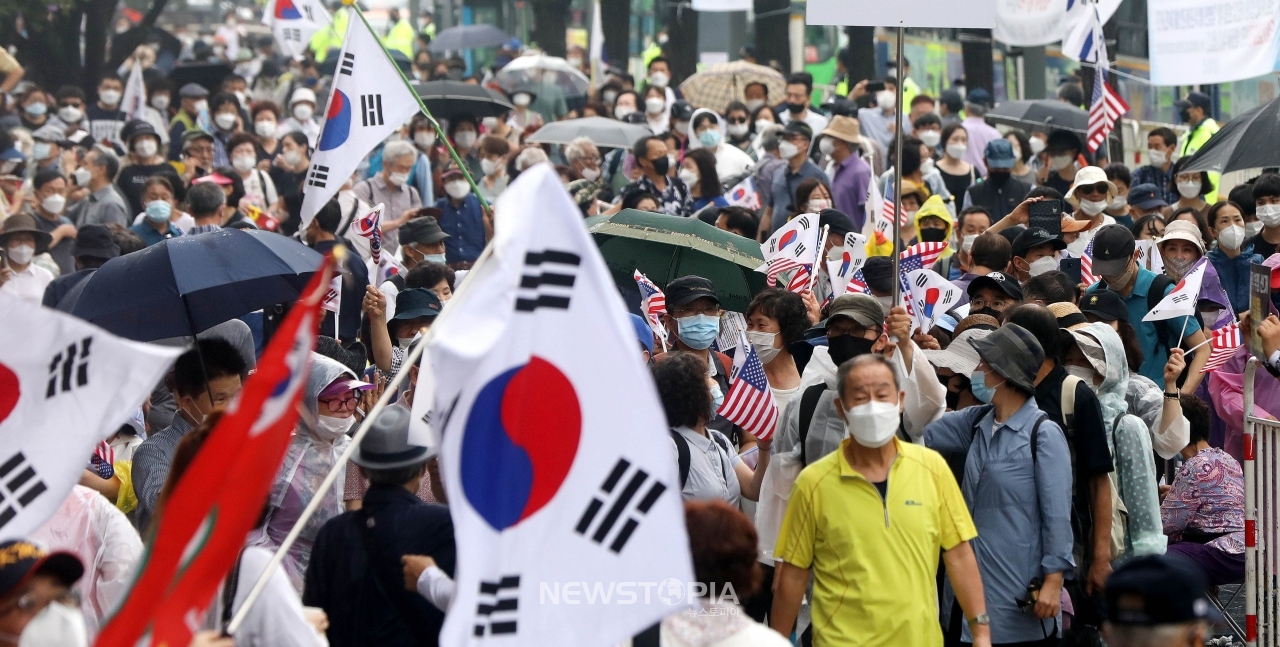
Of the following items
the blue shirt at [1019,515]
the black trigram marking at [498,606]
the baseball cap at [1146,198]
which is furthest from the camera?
the baseball cap at [1146,198]

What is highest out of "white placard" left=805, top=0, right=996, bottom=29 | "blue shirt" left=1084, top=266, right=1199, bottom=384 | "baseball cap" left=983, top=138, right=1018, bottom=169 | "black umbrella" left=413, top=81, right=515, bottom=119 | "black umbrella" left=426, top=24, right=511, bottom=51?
"black umbrella" left=426, top=24, right=511, bottom=51

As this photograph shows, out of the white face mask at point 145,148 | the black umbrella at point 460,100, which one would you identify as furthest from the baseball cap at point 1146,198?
the white face mask at point 145,148

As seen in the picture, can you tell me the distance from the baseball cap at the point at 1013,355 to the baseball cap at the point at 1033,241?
3.42 m

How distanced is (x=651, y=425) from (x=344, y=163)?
5.12 meters

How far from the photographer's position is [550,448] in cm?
382

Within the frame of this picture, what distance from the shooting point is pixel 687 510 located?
4531 mm

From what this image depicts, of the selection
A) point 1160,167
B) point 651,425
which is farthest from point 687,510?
point 1160,167

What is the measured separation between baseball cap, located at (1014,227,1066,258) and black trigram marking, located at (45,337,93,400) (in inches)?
248

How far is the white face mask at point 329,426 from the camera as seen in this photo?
6270 millimetres

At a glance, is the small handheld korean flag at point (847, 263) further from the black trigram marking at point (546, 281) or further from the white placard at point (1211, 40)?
the black trigram marking at point (546, 281)

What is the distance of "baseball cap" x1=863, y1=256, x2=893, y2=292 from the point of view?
29.9 feet

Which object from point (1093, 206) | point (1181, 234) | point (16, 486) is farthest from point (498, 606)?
point (1093, 206)

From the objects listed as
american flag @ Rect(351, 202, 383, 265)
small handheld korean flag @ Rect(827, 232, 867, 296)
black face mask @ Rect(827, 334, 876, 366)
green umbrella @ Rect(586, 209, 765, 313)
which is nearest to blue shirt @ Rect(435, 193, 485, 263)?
american flag @ Rect(351, 202, 383, 265)

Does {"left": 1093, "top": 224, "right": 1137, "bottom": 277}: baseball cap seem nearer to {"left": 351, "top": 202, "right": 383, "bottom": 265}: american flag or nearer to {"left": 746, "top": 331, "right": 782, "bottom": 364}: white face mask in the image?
{"left": 746, "top": 331, "right": 782, "bottom": 364}: white face mask
